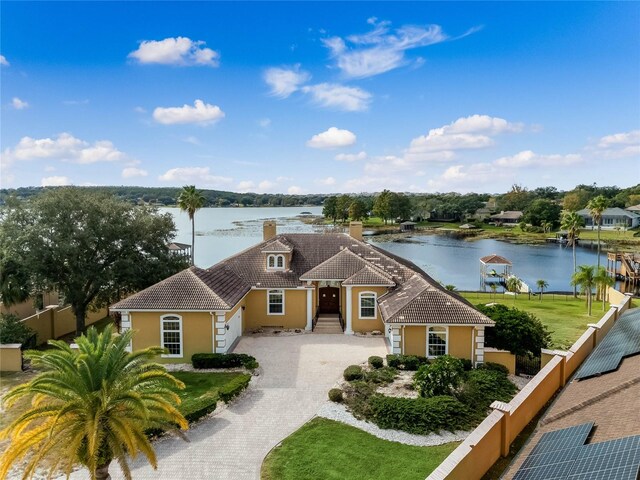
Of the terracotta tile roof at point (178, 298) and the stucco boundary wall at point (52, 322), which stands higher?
the terracotta tile roof at point (178, 298)

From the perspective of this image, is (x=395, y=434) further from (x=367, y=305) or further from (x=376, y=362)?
(x=367, y=305)

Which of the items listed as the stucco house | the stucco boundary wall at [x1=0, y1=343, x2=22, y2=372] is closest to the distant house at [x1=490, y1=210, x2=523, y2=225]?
the stucco house

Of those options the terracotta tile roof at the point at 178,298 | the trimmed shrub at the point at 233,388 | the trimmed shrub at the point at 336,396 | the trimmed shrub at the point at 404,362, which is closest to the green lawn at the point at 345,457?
the trimmed shrub at the point at 336,396

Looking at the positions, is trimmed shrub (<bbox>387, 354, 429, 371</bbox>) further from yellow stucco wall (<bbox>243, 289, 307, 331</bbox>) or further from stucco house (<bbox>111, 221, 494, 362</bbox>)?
yellow stucco wall (<bbox>243, 289, 307, 331</bbox>)

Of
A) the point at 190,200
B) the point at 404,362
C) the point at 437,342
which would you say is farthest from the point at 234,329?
the point at 190,200

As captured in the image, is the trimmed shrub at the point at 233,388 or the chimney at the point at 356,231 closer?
the trimmed shrub at the point at 233,388

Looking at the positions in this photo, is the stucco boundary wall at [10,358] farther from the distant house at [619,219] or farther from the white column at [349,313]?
the distant house at [619,219]

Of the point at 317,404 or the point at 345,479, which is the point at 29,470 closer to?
the point at 345,479
